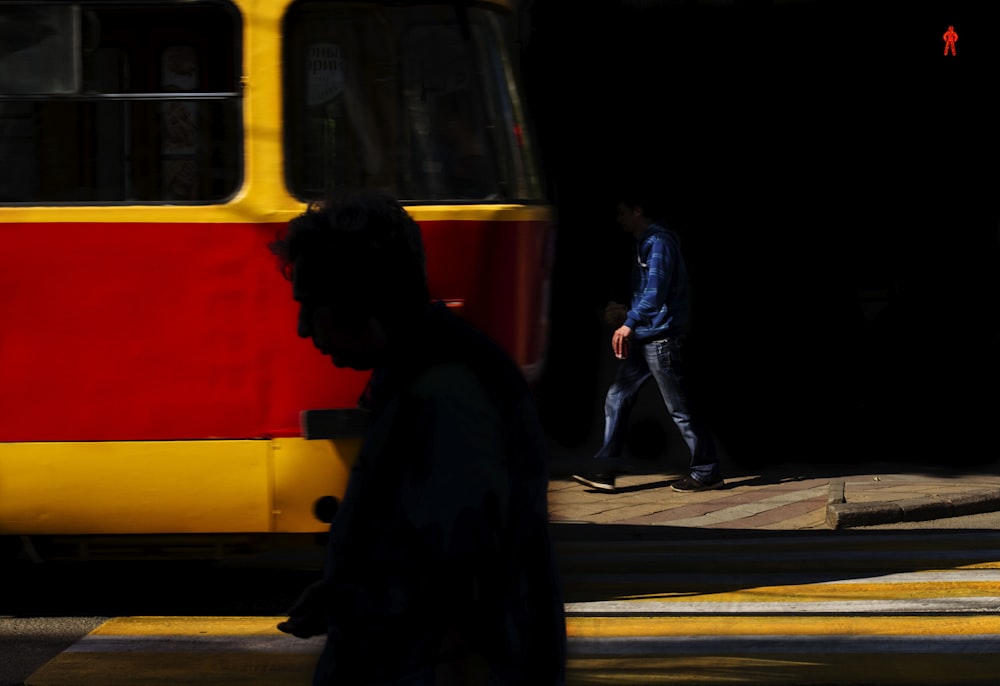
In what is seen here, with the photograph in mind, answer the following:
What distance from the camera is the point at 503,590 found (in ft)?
9.60

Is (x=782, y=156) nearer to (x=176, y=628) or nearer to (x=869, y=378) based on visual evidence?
(x=869, y=378)

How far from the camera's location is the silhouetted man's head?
2.99m

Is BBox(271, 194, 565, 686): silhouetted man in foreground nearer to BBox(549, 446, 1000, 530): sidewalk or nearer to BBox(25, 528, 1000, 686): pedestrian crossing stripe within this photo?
BBox(25, 528, 1000, 686): pedestrian crossing stripe

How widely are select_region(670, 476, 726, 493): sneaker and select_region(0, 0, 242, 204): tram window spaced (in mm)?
4572

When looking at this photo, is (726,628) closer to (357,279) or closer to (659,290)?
(659,290)

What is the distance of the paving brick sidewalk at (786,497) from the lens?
30.8 feet

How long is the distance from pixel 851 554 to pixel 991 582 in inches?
34.7

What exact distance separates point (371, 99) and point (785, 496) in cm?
464

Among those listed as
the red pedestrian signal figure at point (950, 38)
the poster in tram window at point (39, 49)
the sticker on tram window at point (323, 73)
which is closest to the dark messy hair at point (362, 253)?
the sticker on tram window at point (323, 73)

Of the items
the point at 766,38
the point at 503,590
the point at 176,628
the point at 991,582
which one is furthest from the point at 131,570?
the point at 766,38

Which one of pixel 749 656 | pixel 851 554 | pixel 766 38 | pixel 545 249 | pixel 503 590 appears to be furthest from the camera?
pixel 766 38

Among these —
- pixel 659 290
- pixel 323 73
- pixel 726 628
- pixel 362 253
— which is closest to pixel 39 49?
pixel 323 73

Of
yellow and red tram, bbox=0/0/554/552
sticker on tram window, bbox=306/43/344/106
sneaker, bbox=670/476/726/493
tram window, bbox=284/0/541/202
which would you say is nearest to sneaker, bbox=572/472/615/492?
sneaker, bbox=670/476/726/493

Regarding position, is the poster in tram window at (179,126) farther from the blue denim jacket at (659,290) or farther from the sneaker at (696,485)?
the sneaker at (696,485)
